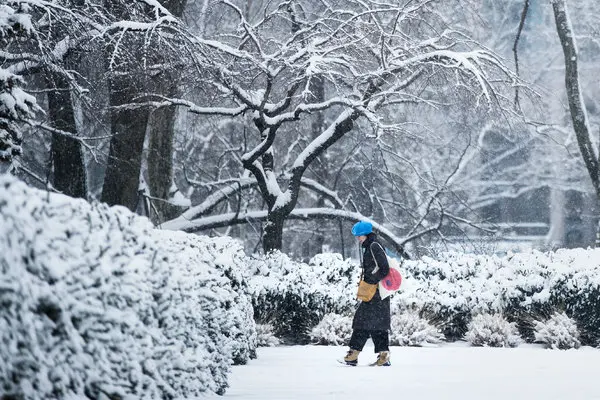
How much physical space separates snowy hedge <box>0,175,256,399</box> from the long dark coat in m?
3.34

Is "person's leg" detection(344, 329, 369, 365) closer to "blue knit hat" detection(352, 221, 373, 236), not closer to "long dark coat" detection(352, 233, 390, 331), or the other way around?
"long dark coat" detection(352, 233, 390, 331)

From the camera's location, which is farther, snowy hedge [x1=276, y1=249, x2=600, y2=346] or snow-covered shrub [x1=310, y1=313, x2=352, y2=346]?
snowy hedge [x1=276, y1=249, x2=600, y2=346]

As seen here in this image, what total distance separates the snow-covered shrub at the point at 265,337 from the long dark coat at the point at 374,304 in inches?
111

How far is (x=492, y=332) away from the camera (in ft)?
42.4

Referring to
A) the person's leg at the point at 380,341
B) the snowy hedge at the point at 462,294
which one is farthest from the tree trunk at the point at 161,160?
the person's leg at the point at 380,341

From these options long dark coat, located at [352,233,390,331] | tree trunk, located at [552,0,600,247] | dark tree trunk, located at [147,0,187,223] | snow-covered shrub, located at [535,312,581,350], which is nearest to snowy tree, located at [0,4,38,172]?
long dark coat, located at [352,233,390,331]

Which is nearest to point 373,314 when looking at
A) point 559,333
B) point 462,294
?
point 559,333

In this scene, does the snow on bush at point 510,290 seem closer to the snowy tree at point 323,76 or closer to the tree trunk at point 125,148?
the snowy tree at point 323,76

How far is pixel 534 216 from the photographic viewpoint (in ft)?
132

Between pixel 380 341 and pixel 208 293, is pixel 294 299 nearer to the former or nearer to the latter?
pixel 380 341

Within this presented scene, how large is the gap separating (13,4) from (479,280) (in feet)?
26.4

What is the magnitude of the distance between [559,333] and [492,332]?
3.10 ft

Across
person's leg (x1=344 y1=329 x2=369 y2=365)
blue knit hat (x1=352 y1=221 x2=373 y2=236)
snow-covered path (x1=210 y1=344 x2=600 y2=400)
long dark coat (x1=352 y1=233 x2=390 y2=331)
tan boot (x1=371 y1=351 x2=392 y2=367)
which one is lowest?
snow-covered path (x1=210 y1=344 x2=600 y2=400)

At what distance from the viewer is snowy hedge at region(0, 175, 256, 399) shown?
4.51m
